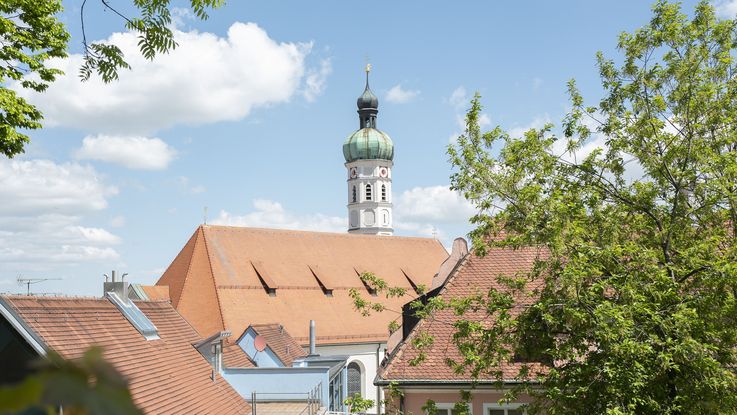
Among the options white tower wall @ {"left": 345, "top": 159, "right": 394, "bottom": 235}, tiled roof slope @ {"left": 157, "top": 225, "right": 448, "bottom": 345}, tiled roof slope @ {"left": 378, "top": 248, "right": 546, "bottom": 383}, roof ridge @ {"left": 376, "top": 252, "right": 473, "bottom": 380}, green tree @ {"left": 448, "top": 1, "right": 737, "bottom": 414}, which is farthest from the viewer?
white tower wall @ {"left": 345, "top": 159, "right": 394, "bottom": 235}

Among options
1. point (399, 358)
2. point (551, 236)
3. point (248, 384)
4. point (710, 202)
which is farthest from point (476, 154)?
point (248, 384)

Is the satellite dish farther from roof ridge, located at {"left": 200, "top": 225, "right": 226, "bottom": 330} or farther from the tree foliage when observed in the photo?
the tree foliage

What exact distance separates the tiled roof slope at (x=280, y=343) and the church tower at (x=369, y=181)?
40889 millimetres

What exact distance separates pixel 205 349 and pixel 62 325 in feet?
20.6

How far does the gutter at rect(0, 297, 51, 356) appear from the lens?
1212 cm

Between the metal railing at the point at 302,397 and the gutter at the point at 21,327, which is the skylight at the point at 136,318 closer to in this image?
the gutter at the point at 21,327

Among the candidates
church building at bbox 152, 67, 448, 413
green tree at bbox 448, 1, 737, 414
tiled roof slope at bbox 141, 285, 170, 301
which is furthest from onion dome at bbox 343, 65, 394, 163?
green tree at bbox 448, 1, 737, 414

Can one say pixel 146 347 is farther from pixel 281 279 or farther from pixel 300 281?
pixel 300 281

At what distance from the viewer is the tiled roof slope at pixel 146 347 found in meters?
13.2

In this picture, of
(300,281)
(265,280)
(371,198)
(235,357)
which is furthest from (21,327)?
(371,198)

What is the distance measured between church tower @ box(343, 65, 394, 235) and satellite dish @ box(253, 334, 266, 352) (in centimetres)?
4551

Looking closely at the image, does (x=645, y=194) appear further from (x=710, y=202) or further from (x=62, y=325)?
(x=62, y=325)

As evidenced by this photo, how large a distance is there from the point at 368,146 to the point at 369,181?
135 inches

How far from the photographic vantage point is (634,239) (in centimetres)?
1177
